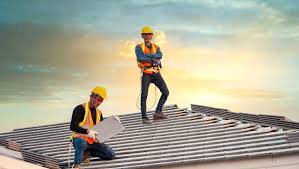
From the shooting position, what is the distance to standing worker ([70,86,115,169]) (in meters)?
9.91

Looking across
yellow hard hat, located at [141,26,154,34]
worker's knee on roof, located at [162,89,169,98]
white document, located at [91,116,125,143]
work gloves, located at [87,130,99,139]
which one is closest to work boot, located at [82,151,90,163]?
white document, located at [91,116,125,143]

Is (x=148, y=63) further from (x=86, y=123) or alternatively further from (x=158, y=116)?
(x=86, y=123)

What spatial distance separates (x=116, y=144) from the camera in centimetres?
1139

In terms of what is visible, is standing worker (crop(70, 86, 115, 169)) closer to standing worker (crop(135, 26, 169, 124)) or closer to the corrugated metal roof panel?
the corrugated metal roof panel

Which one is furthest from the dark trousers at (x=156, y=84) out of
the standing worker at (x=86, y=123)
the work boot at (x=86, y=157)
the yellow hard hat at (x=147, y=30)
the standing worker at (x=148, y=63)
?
the work boot at (x=86, y=157)

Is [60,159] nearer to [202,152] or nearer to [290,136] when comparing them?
[202,152]

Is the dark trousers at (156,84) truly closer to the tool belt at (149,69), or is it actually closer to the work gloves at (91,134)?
the tool belt at (149,69)

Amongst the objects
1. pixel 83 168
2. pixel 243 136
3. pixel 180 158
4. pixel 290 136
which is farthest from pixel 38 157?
pixel 290 136

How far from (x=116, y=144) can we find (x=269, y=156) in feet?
10.6

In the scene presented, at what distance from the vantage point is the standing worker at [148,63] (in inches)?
463

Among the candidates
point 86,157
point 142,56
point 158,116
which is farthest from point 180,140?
point 142,56

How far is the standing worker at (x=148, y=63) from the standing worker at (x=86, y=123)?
1.84m

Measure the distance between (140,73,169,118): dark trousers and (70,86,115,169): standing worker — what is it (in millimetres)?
1787

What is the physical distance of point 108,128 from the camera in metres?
10.1
